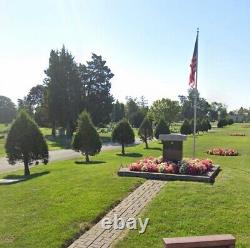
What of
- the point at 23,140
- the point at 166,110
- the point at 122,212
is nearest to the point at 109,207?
the point at 122,212

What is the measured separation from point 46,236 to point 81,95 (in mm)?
53510

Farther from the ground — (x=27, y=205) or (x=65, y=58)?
(x=65, y=58)

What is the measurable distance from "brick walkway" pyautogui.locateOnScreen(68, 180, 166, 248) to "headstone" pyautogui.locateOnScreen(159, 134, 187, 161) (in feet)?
9.74

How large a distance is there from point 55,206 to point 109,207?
4.86 ft

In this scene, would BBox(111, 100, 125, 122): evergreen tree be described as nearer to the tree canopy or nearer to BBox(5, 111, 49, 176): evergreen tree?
the tree canopy

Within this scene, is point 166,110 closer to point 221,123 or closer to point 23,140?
point 221,123

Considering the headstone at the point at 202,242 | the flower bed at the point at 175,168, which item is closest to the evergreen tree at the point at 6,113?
the flower bed at the point at 175,168

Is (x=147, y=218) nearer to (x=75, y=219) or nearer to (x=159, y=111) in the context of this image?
(x=75, y=219)

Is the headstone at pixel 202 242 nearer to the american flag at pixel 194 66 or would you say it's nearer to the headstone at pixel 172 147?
the headstone at pixel 172 147

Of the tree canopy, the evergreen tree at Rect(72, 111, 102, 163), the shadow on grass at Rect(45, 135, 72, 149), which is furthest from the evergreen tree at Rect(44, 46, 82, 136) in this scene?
the evergreen tree at Rect(72, 111, 102, 163)

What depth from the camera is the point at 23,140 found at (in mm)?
19234

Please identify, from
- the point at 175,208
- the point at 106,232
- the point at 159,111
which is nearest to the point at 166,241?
the point at 106,232

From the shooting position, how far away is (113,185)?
1309 cm

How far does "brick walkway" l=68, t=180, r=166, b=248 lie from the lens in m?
7.87
